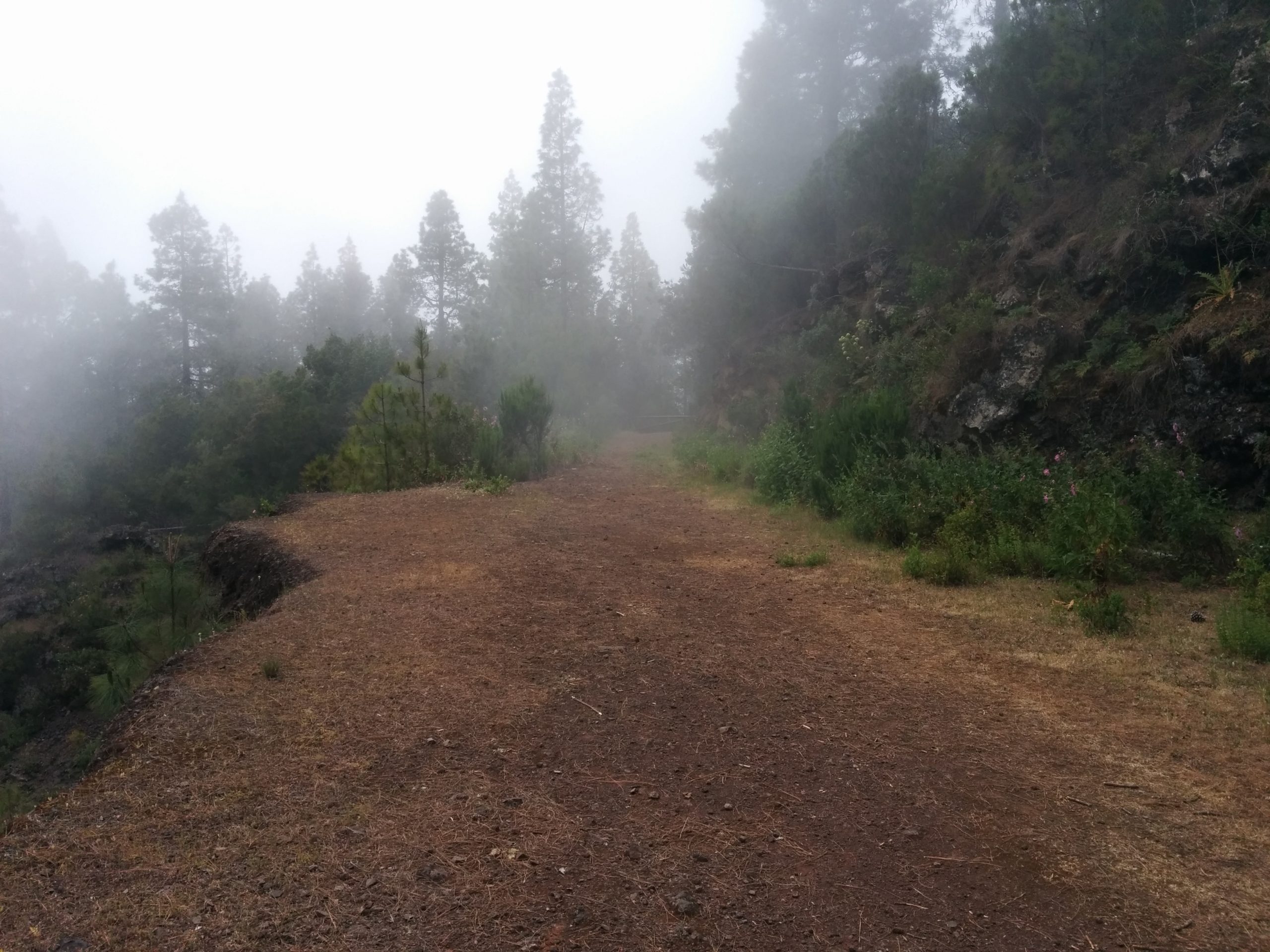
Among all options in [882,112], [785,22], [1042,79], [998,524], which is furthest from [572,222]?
[998,524]

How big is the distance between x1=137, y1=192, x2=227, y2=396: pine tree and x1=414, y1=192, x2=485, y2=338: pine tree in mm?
10582

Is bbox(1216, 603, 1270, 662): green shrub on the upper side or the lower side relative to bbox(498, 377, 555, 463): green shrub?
lower

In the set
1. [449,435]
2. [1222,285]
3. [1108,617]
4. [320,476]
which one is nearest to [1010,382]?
[1222,285]

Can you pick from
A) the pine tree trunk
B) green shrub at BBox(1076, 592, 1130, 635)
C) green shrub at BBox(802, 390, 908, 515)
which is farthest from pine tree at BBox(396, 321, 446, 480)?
the pine tree trunk

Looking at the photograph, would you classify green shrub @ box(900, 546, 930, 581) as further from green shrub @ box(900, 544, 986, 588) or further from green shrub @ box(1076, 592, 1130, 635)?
green shrub @ box(1076, 592, 1130, 635)

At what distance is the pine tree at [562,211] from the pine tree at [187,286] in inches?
688

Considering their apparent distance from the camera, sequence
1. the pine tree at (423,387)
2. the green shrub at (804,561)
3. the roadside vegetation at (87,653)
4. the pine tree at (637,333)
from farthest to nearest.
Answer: the pine tree at (637,333) < the pine tree at (423,387) < the green shrub at (804,561) < the roadside vegetation at (87,653)

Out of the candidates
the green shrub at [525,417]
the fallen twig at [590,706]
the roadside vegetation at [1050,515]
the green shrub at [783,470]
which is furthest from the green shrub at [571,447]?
the fallen twig at [590,706]

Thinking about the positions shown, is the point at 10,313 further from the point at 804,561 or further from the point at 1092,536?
the point at 1092,536

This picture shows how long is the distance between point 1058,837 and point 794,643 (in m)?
2.34

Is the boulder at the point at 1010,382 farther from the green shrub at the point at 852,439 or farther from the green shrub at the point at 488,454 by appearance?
the green shrub at the point at 488,454

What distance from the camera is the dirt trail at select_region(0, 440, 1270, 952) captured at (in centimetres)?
245

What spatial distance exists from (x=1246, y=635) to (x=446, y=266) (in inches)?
1681

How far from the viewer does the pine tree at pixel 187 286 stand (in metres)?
40.2
